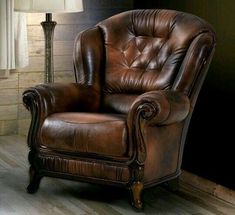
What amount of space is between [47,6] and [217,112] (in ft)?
4.38

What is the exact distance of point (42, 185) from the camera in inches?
124

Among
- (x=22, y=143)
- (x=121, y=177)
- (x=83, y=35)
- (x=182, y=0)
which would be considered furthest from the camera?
(x=22, y=143)

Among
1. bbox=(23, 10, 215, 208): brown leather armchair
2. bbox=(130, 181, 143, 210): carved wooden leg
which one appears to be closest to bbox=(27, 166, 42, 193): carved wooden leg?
bbox=(23, 10, 215, 208): brown leather armchair

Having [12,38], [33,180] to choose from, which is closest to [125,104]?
[33,180]

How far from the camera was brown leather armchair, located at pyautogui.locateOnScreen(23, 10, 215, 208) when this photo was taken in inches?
105

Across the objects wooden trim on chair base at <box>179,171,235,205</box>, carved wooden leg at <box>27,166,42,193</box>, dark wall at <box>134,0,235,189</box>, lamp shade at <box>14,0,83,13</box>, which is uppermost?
lamp shade at <box>14,0,83,13</box>

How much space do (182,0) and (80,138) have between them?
5.13 feet

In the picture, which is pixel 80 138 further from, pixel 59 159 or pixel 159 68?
pixel 159 68

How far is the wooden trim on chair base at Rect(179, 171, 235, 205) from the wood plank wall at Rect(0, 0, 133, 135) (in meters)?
1.61

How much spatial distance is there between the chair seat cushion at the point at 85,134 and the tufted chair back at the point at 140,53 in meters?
0.43

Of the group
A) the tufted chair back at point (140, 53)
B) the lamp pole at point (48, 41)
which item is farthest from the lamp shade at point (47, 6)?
the tufted chair back at point (140, 53)

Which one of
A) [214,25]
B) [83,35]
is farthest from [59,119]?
[214,25]

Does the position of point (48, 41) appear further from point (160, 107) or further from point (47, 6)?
point (160, 107)

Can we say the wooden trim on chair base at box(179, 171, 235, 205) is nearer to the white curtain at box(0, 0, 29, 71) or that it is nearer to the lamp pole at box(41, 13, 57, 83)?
the lamp pole at box(41, 13, 57, 83)
